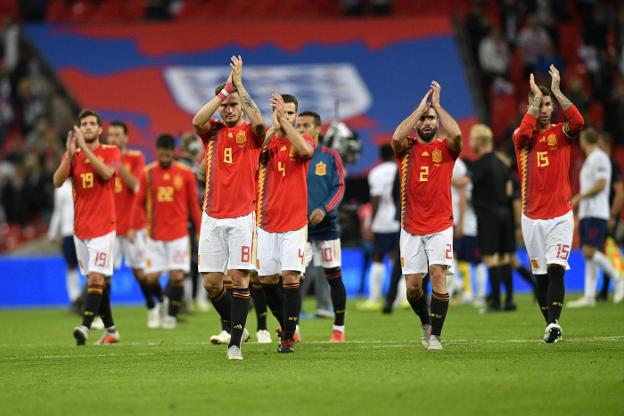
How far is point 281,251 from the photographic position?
13.2 meters

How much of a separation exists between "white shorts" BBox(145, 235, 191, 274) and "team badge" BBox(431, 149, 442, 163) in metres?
5.99

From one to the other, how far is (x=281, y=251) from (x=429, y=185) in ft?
5.63

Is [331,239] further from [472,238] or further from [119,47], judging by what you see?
[119,47]

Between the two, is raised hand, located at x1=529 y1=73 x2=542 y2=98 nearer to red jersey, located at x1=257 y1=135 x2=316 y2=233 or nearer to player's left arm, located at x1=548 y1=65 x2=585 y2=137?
player's left arm, located at x1=548 y1=65 x2=585 y2=137

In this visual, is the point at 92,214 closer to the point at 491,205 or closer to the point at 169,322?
the point at 169,322

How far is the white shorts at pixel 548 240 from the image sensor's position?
13.5 metres

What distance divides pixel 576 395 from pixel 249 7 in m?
25.5

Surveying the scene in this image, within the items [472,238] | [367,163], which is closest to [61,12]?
[367,163]

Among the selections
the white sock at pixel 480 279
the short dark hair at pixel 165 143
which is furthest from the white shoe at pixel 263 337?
the white sock at pixel 480 279

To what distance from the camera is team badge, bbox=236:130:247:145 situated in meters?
12.4

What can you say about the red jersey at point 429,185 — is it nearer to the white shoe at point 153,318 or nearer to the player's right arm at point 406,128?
the player's right arm at point 406,128

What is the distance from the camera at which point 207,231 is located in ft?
41.0

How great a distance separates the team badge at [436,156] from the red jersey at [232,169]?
6.16 feet

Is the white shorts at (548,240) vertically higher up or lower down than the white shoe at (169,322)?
higher up
